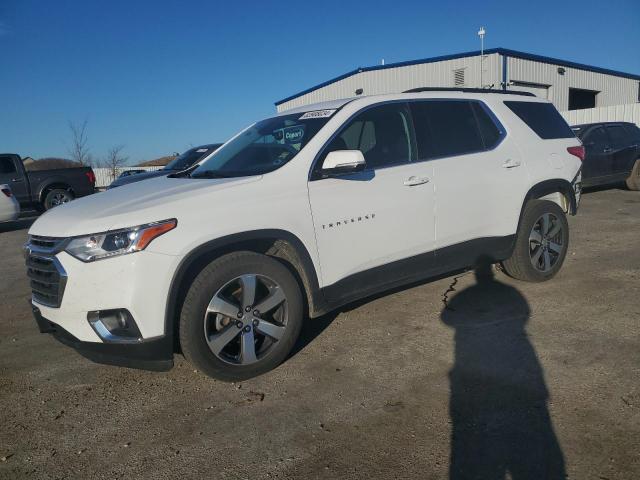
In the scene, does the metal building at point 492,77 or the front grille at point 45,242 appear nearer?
the front grille at point 45,242

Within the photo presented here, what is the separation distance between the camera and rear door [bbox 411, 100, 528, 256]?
158 inches

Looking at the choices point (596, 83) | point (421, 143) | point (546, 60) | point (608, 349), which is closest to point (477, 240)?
point (421, 143)

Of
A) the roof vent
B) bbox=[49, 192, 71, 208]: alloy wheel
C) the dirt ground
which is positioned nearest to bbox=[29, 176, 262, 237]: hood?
the dirt ground

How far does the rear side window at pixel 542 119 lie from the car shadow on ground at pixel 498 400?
1.75 meters

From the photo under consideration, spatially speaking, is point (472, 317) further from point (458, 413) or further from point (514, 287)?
point (458, 413)

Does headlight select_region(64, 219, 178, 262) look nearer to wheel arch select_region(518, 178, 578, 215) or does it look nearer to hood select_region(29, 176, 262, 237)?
hood select_region(29, 176, 262, 237)

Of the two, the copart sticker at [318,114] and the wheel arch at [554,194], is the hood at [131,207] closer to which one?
the copart sticker at [318,114]

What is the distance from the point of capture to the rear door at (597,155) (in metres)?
11.2

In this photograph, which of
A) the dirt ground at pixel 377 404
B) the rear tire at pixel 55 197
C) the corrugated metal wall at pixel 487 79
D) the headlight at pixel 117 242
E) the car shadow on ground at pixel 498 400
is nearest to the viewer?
the car shadow on ground at pixel 498 400

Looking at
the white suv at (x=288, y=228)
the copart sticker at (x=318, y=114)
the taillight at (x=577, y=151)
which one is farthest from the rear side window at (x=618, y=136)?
the copart sticker at (x=318, y=114)

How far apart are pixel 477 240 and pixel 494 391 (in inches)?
66.0

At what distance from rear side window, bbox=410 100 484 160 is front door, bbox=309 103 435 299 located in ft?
0.34

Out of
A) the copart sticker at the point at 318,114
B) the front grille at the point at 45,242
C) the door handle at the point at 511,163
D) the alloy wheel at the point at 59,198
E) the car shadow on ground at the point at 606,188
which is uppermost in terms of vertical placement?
the copart sticker at the point at 318,114

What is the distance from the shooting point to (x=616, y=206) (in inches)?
390
